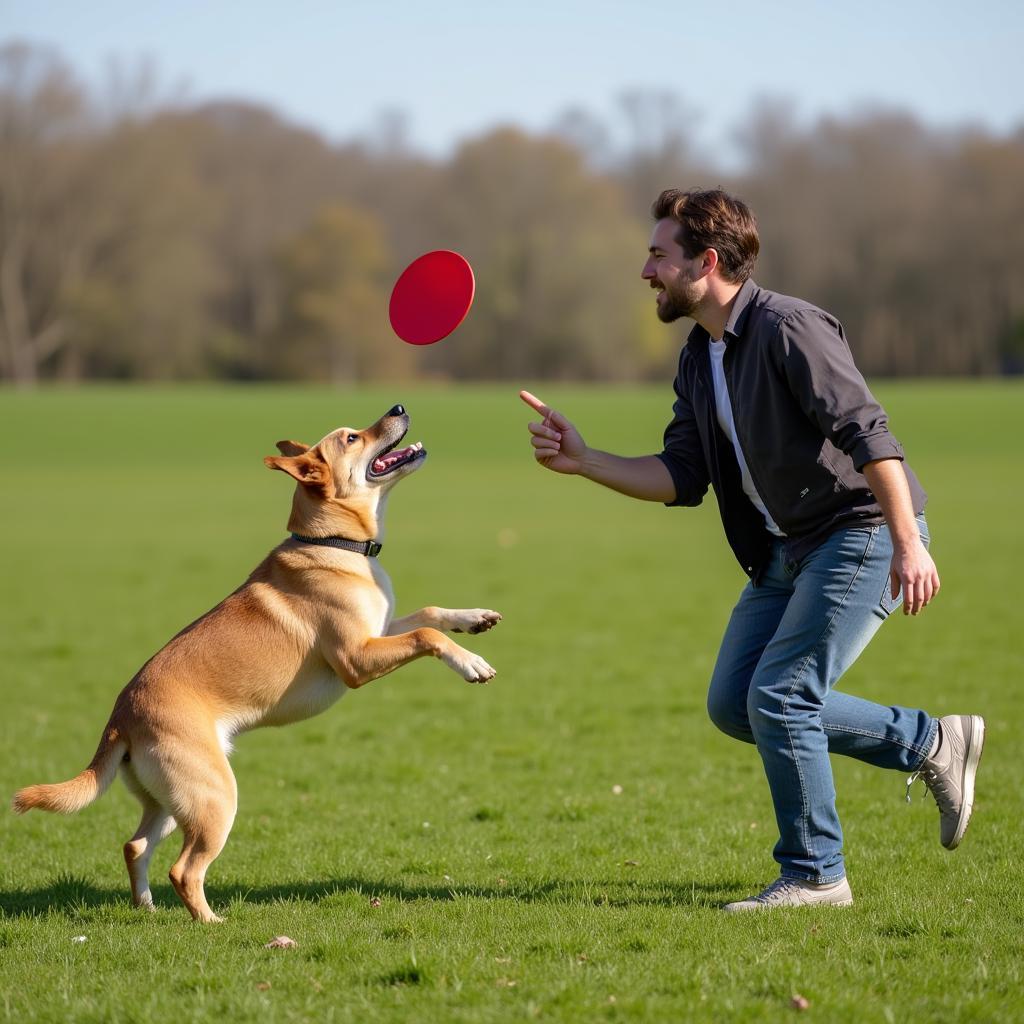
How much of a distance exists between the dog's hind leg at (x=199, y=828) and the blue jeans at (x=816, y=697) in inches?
90.3

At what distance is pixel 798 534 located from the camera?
558 cm

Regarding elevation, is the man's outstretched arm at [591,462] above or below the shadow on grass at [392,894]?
above

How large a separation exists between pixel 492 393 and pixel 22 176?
36.9 metres

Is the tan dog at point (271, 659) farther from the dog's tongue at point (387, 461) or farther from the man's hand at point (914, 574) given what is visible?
the man's hand at point (914, 574)

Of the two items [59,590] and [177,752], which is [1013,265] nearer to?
[59,590]

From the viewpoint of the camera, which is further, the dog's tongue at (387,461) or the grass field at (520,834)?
the dog's tongue at (387,461)

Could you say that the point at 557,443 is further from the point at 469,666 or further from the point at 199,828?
the point at 199,828

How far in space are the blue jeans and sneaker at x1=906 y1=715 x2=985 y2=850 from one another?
0.39 ft

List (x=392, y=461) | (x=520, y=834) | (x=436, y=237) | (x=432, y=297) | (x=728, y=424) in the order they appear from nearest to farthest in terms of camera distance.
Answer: (x=728, y=424)
(x=392, y=461)
(x=432, y=297)
(x=520, y=834)
(x=436, y=237)

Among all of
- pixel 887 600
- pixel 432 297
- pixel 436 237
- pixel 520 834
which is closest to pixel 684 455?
pixel 887 600

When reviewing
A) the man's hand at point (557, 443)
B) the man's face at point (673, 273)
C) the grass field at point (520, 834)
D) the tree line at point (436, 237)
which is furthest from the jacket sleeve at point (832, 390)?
the tree line at point (436, 237)

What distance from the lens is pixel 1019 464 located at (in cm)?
4028

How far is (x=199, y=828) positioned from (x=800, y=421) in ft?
10.2

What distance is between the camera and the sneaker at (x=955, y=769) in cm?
592
